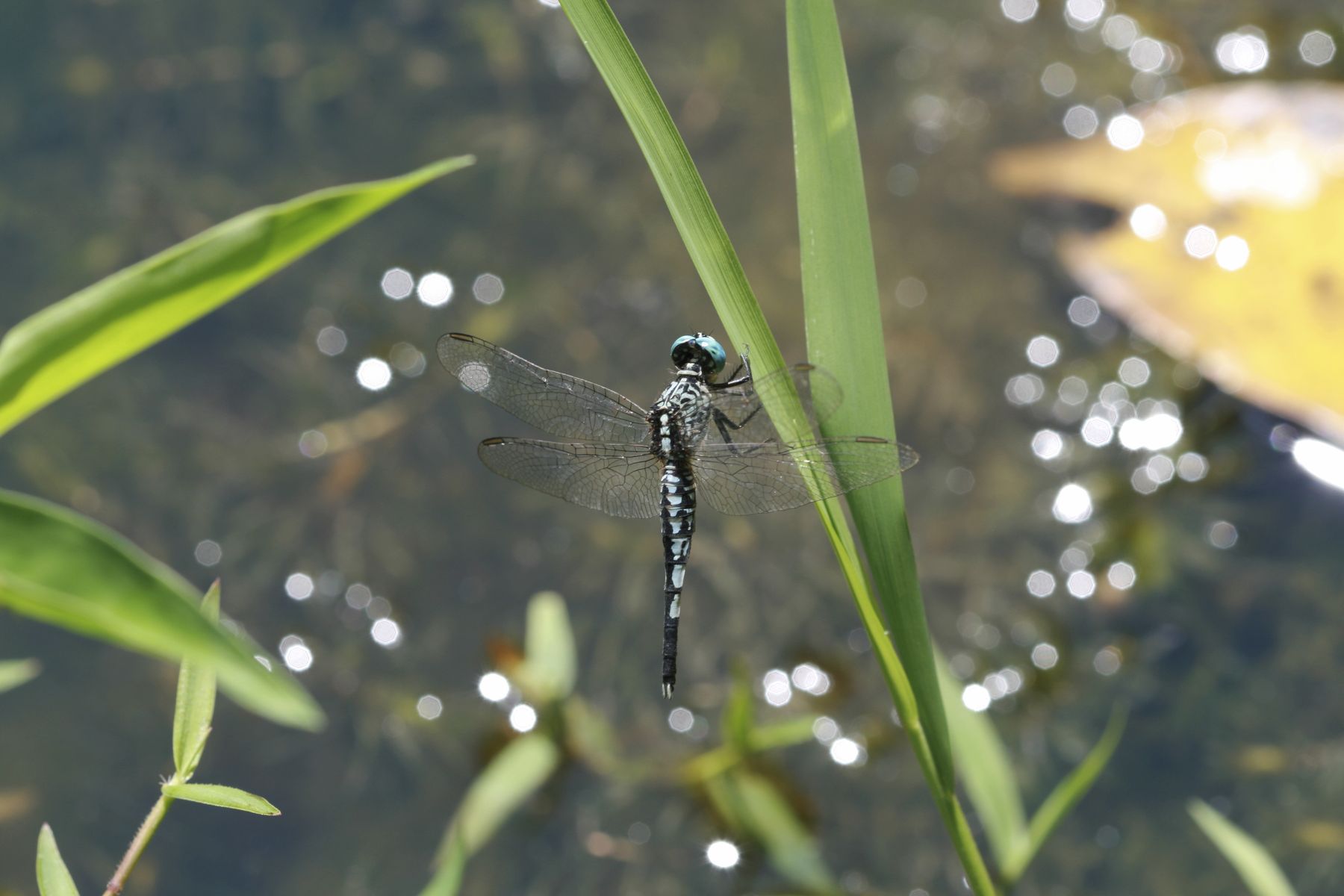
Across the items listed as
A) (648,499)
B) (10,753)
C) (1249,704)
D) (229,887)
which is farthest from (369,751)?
(1249,704)

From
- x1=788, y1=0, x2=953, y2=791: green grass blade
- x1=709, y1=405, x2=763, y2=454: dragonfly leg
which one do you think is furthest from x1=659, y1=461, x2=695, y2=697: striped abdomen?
x1=788, y1=0, x2=953, y2=791: green grass blade

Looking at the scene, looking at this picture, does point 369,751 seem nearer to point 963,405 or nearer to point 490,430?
point 490,430

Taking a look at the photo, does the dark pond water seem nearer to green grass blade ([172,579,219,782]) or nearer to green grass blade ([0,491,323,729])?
Result: green grass blade ([172,579,219,782])

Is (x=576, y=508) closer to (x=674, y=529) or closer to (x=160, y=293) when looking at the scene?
(x=674, y=529)

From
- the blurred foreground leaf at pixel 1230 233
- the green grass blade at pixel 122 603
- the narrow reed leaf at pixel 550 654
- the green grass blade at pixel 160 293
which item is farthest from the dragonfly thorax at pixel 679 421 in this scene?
the blurred foreground leaf at pixel 1230 233

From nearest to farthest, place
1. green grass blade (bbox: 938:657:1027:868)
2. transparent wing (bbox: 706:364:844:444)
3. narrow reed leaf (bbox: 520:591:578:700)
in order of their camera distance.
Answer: green grass blade (bbox: 938:657:1027:868) < transparent wing (bbox: 706:364:844:444) < narrow reed leaf (bbox: 520:591:578:700)

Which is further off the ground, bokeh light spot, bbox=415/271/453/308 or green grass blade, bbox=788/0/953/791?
bokeh light spot, bbox=415/271/453/308
